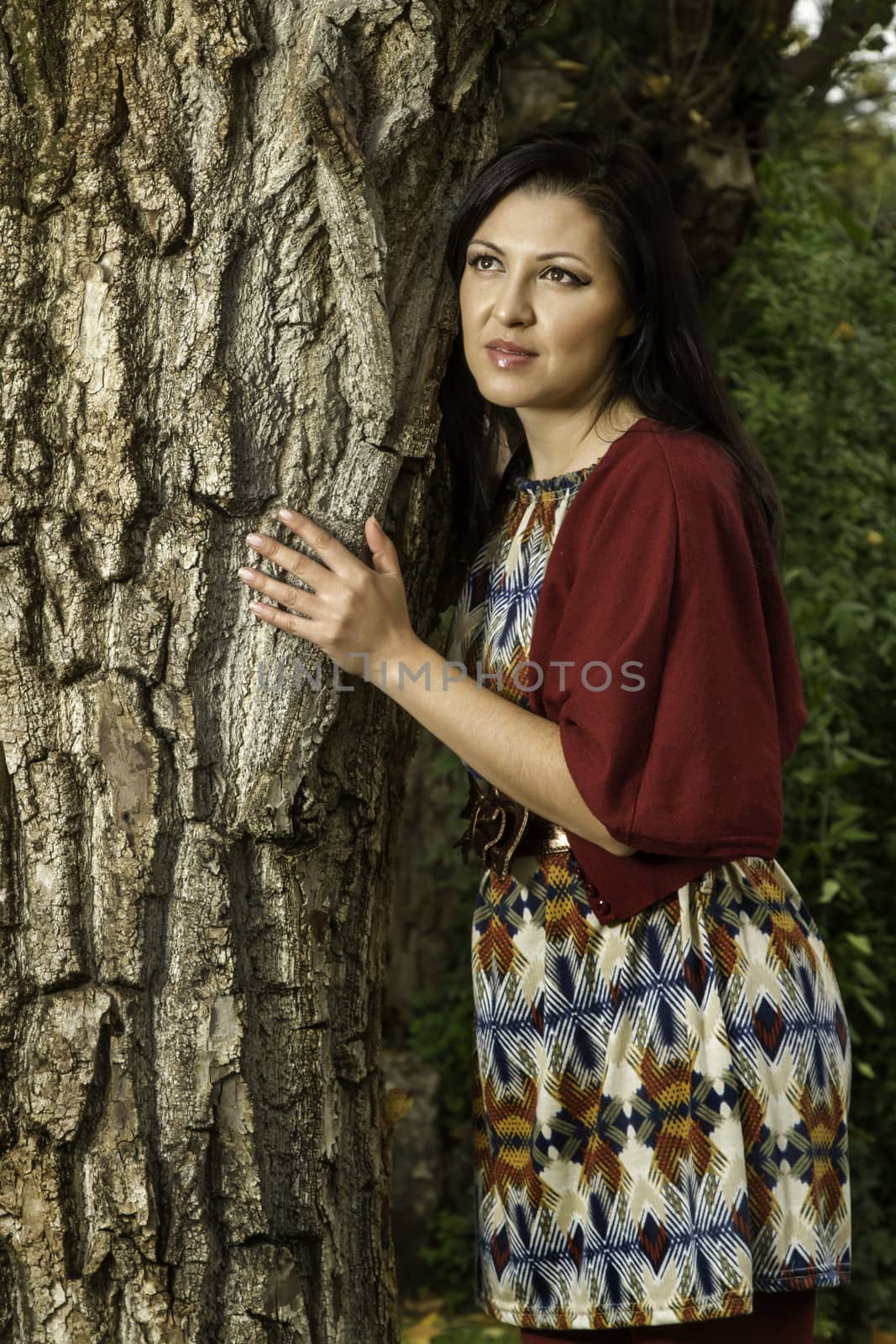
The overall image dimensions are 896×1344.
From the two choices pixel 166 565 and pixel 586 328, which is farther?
pixel 586 328

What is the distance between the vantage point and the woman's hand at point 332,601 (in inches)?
68.1

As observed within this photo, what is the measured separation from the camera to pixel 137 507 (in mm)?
1695

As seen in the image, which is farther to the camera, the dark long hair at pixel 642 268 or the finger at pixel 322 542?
the dark long hair at pixel 642 268

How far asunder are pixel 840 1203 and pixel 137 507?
1305mm

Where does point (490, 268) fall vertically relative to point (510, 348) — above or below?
above

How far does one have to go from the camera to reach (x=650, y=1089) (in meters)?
1.79

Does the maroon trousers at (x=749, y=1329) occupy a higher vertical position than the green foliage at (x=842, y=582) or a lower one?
lower

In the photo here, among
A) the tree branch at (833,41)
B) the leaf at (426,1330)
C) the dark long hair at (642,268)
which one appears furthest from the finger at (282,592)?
the leaf at (426,1330)

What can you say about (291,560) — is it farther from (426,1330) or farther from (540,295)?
(426,1330)

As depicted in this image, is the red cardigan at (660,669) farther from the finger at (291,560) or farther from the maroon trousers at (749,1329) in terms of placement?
the maroon trousers at (749,1329)

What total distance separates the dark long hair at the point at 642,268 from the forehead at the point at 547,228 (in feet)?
0.04

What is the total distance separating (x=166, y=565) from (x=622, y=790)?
62 centimetres

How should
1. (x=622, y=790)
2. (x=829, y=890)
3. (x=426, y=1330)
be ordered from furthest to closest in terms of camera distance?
(x=426, y=1330) → (x=829, y=890) → (x=622, y=790)

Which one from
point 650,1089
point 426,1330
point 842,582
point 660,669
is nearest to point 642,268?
point 660,669
